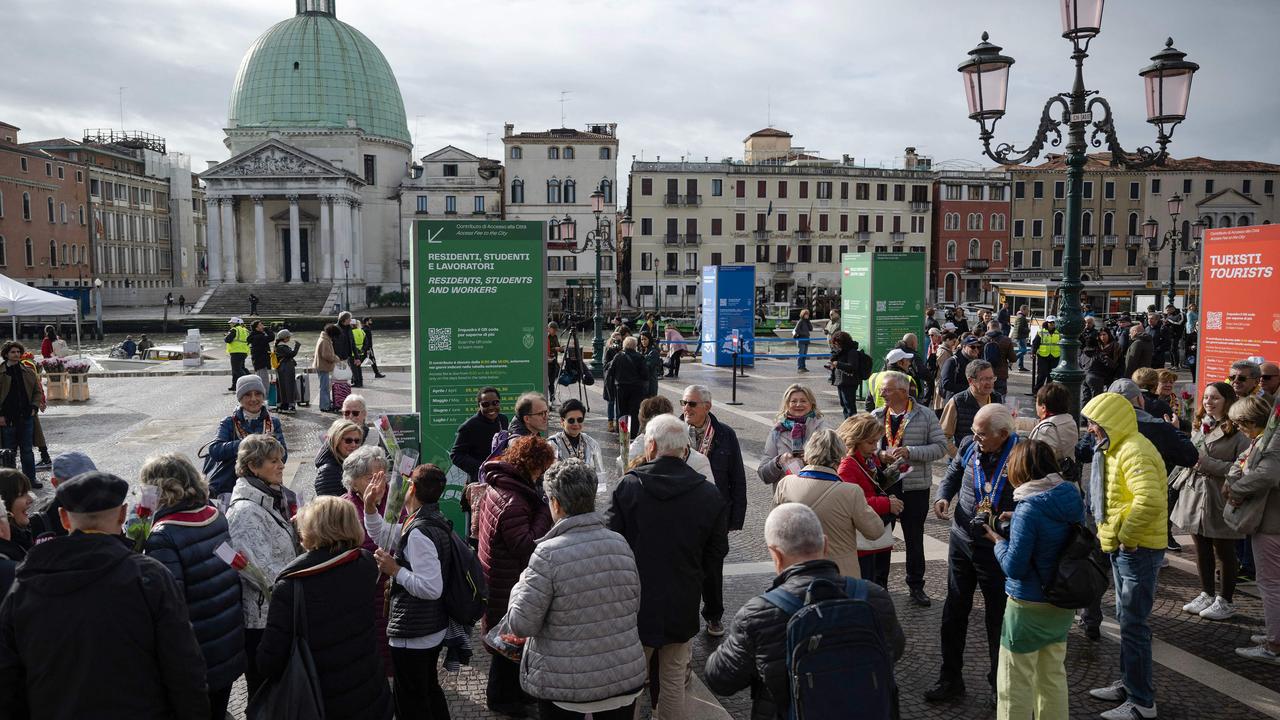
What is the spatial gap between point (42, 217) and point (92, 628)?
2884 inches

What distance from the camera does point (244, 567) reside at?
154 inches

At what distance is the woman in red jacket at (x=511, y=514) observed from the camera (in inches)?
175

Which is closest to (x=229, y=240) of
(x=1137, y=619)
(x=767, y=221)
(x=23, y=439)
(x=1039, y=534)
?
(x=767, y=221)

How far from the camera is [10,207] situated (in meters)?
59.5

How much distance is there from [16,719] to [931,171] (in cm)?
7196

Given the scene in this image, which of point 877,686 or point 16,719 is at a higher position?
point 877,686

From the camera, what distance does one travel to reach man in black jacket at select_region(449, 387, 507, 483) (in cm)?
677

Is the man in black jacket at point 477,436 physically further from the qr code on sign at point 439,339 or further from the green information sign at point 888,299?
the green information sign at point 888,299

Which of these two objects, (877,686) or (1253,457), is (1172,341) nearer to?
(1253,457)

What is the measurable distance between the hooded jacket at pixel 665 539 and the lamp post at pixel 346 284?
62.3 meters

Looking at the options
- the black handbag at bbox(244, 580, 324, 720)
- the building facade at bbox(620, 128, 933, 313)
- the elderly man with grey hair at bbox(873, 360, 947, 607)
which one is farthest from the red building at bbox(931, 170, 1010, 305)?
the black handbag at bbox(244, 580, 324, 720)

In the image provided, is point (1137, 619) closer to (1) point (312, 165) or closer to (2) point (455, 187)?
(2) point (455, 187)

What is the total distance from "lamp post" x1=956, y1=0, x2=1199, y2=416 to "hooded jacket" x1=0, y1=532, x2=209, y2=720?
7208 mm

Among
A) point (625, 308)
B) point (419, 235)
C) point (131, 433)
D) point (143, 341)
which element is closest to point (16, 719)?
point (419, 235)
